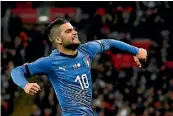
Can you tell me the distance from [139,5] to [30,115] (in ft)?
16.7

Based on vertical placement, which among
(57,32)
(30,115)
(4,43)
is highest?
(57,32)

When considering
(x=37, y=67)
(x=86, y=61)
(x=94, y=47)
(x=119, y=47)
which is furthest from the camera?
(x=119, y=47)

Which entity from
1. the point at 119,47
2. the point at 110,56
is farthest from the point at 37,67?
the point at 110,56

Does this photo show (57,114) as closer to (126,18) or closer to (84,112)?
(126,18)

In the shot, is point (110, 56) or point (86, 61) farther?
point (110, 56)

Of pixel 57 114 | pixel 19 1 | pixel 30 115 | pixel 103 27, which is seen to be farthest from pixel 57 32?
pixel 19 1

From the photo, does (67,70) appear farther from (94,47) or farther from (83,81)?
(94,47)

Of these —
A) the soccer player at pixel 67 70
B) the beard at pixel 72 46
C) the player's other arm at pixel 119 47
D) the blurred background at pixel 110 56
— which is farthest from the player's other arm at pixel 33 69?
the blurred background at pixel 110 56

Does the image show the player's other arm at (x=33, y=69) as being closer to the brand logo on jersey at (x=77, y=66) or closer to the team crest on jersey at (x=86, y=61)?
the brand logo on jersey at (x=77, y=66)

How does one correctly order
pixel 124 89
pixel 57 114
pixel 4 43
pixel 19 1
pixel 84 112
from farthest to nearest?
pixel 19 1 → pixel 4 43 → pixel 124 89 → pixel 57 114 → pixel 84 112

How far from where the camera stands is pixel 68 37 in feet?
20.8

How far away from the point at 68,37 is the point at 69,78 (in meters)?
0.44

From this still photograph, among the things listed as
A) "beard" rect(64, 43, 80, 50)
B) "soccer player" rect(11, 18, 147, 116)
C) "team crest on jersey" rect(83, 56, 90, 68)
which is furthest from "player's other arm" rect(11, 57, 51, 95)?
"team crest on jersey" rect(83, 56, 90, 68)

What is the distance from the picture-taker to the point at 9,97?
1423 cm
